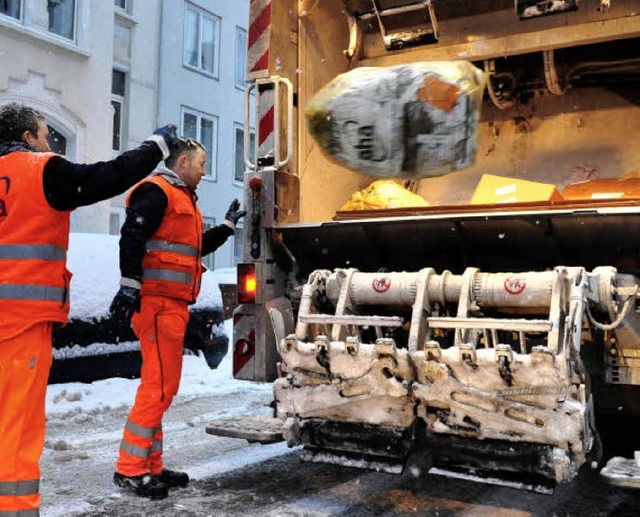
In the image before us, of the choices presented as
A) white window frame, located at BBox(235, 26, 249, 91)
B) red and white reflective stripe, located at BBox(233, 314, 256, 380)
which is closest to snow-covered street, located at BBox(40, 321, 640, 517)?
red and white reflective stripe, located at BBox(233, 314, 256, 380)

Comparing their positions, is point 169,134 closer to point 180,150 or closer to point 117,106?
point 180,150

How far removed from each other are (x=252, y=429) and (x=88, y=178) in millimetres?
1338

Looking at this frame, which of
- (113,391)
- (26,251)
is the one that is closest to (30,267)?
(26,251)

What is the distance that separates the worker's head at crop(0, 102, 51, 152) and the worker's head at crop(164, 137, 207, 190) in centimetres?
86

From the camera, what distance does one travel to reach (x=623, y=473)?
249cm

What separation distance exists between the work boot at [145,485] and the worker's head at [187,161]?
137 centimetres

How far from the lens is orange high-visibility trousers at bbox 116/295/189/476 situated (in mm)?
3264

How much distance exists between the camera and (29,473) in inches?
98.3

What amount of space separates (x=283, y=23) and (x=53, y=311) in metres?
2.00

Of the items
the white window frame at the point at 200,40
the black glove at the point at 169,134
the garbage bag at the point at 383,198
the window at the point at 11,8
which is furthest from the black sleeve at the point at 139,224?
the white window frame at the point at 200,40

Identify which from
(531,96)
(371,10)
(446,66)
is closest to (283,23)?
(371,10)

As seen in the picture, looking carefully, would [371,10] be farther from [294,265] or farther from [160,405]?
[160,405]

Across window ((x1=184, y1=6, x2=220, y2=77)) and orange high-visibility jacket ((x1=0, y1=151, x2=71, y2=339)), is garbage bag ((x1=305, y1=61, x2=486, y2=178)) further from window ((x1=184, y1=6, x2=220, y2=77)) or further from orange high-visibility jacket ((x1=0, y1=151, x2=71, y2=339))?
window ((x1=184, y1=6, x2=220, y2=77))

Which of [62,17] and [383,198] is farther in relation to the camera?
[62,17]
